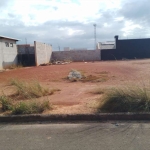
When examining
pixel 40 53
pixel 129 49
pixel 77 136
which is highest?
pixel 129 49

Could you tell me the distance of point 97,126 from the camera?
4750 mm

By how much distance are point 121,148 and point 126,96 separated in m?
2.46

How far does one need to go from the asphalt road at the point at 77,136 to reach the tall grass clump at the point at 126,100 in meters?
0.73

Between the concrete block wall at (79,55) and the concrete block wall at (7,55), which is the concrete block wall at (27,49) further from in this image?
the concrete block wall at (79,55)

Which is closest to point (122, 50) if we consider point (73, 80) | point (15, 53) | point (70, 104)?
point (15, 53)

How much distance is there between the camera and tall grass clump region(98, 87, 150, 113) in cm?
552

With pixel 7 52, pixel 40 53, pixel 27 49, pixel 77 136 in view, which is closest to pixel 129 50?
pixel 40 53

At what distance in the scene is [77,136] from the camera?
420 centimetres

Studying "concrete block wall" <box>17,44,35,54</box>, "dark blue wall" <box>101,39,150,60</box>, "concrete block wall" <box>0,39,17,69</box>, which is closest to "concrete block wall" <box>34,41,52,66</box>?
"concrete block wall" <box>17,44,35,54</box>

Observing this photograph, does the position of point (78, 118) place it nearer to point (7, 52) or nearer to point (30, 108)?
point (30, 108)

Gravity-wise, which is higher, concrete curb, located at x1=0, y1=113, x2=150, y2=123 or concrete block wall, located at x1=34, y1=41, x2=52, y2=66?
concrete block wall, located at x1=34, y1=41, x2=52, y2=66

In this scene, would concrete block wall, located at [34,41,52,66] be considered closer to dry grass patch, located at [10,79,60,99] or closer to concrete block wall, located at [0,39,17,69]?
concrete block wall, located at [0,39,17,69]

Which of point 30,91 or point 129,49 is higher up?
point 129,49

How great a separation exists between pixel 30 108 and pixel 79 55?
3374 cm
